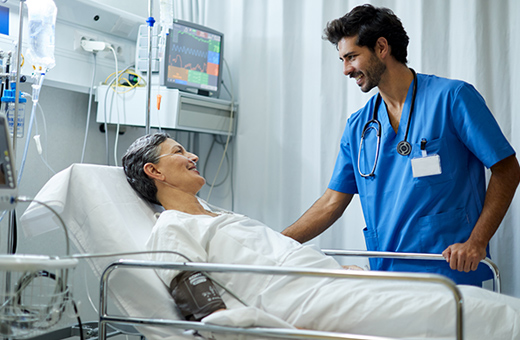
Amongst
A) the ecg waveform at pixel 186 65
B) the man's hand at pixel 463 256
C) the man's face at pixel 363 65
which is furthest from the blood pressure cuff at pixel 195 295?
the ecg waveform at pixel 186 65

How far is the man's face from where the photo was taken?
212 cm

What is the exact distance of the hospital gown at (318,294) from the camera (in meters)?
1.33

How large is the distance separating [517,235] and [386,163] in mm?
702

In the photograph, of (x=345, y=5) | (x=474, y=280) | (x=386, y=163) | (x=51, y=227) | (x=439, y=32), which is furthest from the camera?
(x=345, y=5)

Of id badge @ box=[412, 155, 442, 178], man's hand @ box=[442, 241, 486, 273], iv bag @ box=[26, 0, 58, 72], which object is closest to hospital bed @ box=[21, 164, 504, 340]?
man's hand @ box=[442, 241, 486, 273]

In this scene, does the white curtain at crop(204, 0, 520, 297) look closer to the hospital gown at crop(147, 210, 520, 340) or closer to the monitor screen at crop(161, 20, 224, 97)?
the monitor screen at crop(161, 20, 224, 97)

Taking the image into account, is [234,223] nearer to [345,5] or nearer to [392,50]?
[392,50]

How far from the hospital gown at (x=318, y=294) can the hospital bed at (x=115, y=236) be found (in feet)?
0.26

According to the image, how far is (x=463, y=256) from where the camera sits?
5.75 feet

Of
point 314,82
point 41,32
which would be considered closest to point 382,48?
point 314,82

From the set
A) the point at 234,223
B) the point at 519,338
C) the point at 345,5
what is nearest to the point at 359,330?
the point at 519,338

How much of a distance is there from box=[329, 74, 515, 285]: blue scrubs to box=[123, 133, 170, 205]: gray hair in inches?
34.7

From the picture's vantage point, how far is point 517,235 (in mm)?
2244

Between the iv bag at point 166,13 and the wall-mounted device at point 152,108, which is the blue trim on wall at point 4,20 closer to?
the wall-mounted device at point 152,108
